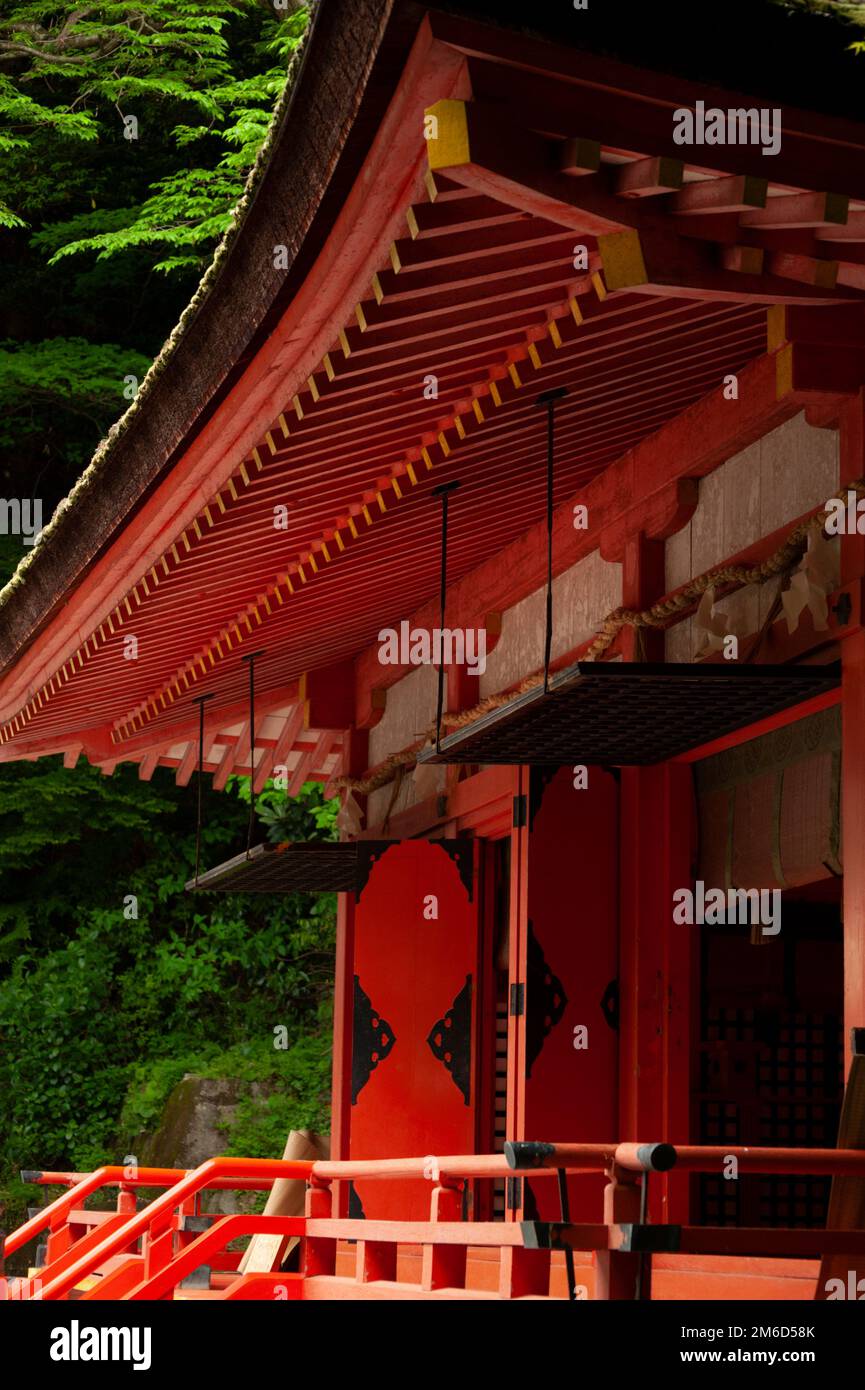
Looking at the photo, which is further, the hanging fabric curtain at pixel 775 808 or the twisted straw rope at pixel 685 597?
the hanging fabric curtain at pixel 775 808

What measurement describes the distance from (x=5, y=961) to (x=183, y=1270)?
38.5ft

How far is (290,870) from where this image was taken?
914 cm

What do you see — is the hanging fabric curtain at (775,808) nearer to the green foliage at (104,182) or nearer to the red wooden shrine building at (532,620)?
the red wooden shrine building at (532,620)

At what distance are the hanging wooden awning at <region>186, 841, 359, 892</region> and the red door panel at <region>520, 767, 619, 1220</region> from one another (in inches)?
80.7

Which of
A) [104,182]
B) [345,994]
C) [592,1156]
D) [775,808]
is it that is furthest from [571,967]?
[104,182]

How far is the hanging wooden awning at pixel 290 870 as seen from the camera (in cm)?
859

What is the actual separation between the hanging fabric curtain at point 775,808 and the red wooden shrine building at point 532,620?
2cm

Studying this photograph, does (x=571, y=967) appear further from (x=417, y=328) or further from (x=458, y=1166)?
(x=417, y=328)

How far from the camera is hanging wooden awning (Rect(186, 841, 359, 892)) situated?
8.59m

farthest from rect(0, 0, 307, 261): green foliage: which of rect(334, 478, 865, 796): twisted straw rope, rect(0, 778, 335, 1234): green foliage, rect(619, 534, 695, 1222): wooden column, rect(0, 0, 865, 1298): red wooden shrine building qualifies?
rect(619, 534, 695, 1222): wooden column

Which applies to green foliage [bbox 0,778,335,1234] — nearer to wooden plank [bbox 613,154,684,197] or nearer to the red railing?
the red railing

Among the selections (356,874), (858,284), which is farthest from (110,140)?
(858,284)

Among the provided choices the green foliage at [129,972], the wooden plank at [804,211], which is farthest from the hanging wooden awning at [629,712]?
the green foliage at [129,972]

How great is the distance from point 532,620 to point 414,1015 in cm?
198
